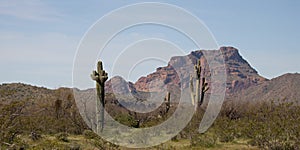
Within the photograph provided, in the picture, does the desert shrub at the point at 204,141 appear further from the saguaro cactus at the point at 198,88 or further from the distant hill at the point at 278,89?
the distant hill at the point at 278,89

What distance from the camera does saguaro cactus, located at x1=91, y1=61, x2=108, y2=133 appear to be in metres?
19.5

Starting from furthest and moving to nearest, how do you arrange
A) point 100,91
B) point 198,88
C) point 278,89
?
1. point 278,89
2. point 198,88
3. point 100,91

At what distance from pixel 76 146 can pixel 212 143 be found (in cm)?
531

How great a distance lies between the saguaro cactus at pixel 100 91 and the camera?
19484 mm

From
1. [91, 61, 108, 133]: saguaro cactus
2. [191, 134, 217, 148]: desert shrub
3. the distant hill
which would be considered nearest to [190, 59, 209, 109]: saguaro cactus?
[91, 61, 108, 133]: saguaro cactus

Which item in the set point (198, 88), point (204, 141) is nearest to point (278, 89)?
point (198, 88)

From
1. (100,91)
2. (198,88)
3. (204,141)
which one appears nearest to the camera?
(204,141)

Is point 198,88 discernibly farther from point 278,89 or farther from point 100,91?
point 278,89

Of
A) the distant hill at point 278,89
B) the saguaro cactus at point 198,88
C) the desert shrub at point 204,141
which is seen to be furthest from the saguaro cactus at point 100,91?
the distant hill at point 278,89

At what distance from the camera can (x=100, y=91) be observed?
2000 centimetres

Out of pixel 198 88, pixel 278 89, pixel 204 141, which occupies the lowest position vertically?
pixel 204 141

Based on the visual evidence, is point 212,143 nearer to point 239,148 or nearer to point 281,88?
point 239,148

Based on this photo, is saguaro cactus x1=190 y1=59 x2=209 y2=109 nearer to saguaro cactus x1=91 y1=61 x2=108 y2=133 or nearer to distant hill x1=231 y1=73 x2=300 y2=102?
saguaro cactus x1=91 y1=61 x2=108 y2=133

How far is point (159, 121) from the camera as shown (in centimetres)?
2138
